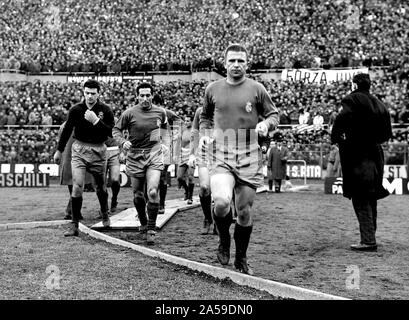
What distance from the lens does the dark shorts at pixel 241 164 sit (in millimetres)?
6680

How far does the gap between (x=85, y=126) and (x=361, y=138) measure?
4143 millimetres

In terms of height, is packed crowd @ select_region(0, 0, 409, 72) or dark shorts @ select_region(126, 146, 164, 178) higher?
packed crowd @ select_region(0, 0, 409, 72)

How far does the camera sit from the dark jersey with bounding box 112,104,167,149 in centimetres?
930

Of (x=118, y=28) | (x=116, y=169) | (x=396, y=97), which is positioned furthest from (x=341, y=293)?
(x=118, y=28)

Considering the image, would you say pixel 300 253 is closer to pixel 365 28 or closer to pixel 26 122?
pixel 26 122

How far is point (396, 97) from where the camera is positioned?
100ft

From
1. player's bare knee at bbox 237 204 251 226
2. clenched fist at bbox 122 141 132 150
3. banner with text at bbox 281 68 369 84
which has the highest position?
banner with text at bbox 281 68 369 84

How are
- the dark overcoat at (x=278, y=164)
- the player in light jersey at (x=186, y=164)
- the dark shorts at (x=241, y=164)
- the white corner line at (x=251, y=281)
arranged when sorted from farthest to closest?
the dark overcoat at (x=278, y=164), the player in light jersey at (x=186, y=164), the dark shorts at (x=241, y=164), the white corner line at (x=251, y=281)

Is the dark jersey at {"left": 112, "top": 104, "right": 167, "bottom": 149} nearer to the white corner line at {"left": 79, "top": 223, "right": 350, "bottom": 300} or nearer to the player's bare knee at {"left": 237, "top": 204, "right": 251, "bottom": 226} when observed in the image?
the white corner line at {"left": 79, "top": 223, "right": 350, "bottom": 300}

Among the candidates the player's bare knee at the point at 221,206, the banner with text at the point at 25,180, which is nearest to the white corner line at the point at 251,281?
the player's bare knee at the point at 221,206

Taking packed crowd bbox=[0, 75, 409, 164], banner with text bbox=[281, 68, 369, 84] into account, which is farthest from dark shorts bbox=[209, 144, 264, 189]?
banner with text bbox=[281, 68, 369, 84]

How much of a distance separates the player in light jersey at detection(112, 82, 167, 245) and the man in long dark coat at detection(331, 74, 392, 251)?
8.27 ft

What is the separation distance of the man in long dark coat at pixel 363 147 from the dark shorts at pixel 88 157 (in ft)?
11.8

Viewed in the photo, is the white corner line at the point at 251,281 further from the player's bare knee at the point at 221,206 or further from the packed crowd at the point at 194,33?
the packed crowd at the point at 194,33
